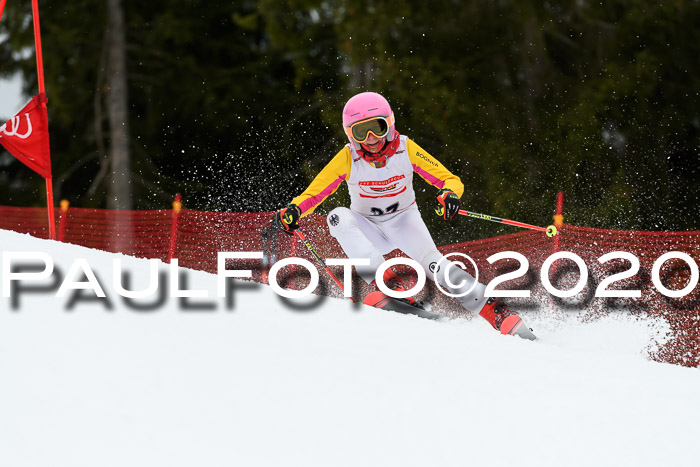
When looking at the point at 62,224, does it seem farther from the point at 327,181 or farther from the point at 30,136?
the point at 327,181

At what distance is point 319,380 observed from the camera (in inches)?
146

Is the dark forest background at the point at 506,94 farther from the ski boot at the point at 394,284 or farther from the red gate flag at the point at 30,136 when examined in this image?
the ski boot at the point at 394,284

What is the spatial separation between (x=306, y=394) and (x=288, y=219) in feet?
7.35

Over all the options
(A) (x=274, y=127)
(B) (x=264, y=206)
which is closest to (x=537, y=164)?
(B) (x=264, y=206)

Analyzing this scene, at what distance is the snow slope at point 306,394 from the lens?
3.09m

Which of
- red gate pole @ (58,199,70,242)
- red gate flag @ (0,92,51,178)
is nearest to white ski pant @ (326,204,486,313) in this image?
red gate flag @ (0,92,51,178)

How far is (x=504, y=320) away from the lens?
230 inches

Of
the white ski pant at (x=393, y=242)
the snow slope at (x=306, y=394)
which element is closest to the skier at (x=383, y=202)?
the white ski pant at (x=393, y=242)

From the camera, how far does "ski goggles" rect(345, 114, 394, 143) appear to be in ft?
18.1

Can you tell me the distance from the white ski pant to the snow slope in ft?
3.26

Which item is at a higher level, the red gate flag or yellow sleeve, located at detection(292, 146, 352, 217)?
the red gate flag

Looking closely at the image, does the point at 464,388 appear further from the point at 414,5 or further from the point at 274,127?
the point at 274,127

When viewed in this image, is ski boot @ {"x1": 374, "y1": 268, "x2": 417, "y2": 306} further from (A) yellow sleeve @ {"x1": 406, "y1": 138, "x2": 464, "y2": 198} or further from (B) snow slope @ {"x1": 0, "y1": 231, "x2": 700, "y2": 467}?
(B) snow slope @ {"x1": 0, "y1": 231, "x2": 700, "y2": 467}

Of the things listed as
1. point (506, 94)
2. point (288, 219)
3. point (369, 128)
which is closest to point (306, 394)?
point (288, 219)
